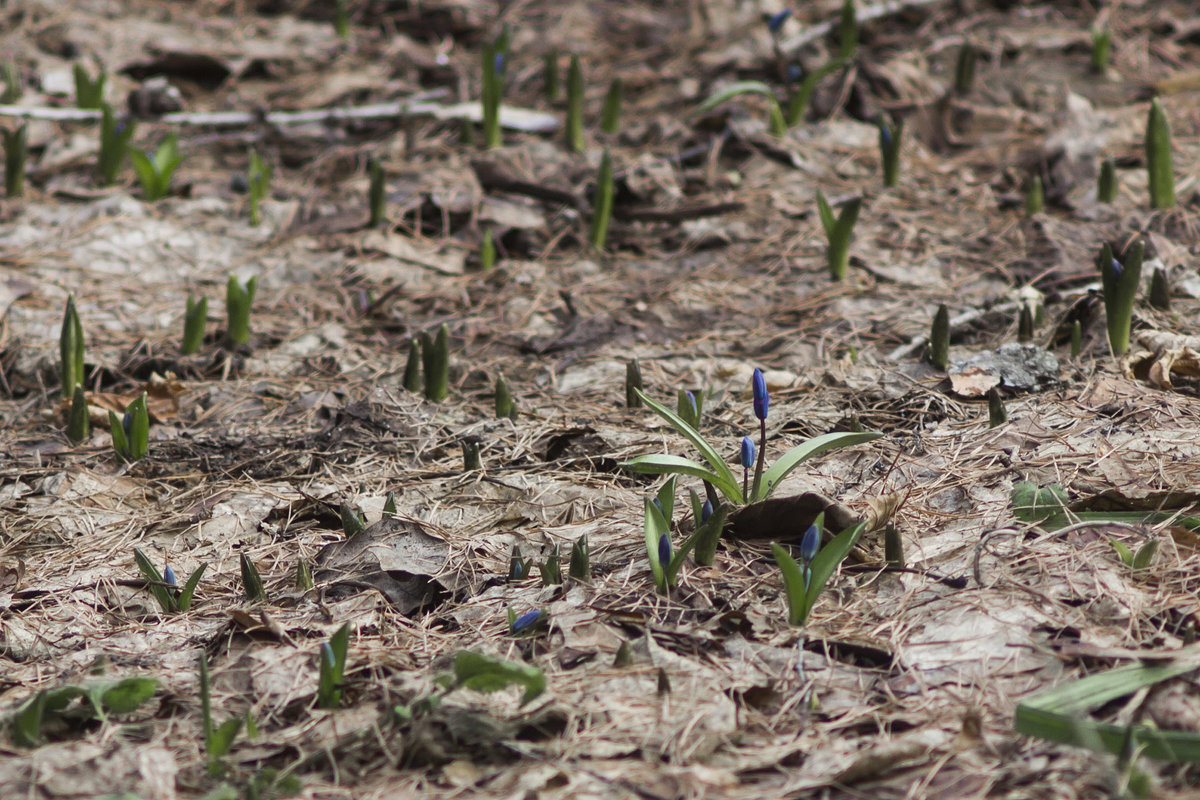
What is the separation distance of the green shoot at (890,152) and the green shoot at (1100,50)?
3.89 feet

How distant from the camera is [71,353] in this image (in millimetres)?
2871

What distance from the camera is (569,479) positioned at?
2395 mm

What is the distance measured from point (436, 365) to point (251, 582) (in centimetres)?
101

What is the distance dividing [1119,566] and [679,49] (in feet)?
13.0

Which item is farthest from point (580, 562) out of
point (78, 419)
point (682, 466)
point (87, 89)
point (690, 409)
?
point (87, 89)

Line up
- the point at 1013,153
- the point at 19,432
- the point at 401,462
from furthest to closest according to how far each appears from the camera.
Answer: the point at 1013,153
the point at 19,432
the point at 401,462

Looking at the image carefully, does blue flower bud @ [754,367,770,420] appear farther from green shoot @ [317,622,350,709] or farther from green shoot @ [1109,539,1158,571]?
green shoot @ [317,622,350,709]

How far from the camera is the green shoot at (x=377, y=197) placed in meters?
3.76

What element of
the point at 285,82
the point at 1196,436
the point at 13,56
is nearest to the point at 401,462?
the point at 1196,436

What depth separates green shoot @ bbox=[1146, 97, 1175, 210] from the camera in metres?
3.32

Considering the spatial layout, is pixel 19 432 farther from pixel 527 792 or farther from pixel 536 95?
pixel 536 95

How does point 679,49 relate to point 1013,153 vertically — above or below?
above

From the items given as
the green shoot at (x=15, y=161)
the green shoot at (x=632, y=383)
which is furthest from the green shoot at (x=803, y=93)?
the green shoot at (x=15, y=161)

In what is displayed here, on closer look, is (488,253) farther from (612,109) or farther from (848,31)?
(848,31)
